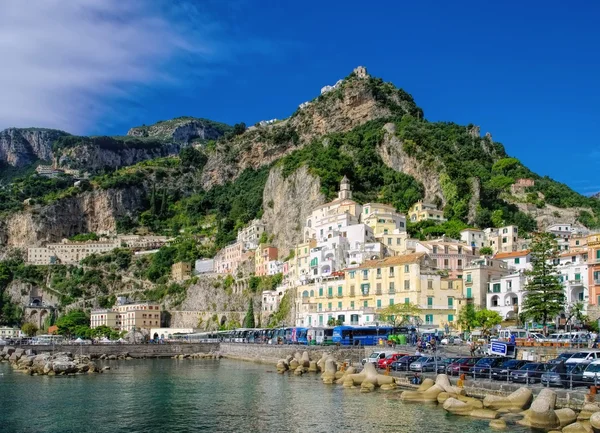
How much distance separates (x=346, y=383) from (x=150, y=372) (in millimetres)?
24716

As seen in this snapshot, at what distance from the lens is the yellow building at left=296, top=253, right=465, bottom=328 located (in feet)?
237

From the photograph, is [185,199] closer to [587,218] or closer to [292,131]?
[292,131]

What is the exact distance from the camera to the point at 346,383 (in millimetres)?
44094

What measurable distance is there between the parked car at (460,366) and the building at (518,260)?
40.5 metres

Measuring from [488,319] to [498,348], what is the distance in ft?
71.8

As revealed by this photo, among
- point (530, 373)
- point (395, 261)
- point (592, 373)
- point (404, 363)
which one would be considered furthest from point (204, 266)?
point (592, 373)

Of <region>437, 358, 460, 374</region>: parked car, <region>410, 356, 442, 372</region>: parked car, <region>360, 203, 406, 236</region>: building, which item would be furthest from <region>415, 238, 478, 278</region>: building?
<region>437, 358, 460, 374</region>: parked car

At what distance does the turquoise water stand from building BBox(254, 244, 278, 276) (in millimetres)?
57585

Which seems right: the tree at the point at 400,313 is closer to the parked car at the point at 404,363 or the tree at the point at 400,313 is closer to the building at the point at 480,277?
the building at the point at 480,277

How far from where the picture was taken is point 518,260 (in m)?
80.1

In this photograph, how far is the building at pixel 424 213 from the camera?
106438 mm

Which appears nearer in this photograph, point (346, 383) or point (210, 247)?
point (346, 383)

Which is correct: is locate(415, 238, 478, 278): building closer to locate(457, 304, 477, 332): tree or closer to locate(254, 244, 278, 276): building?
locate(457, 304, 477, 332): tree

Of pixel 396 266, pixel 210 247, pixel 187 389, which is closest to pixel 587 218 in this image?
pixel 396 266
